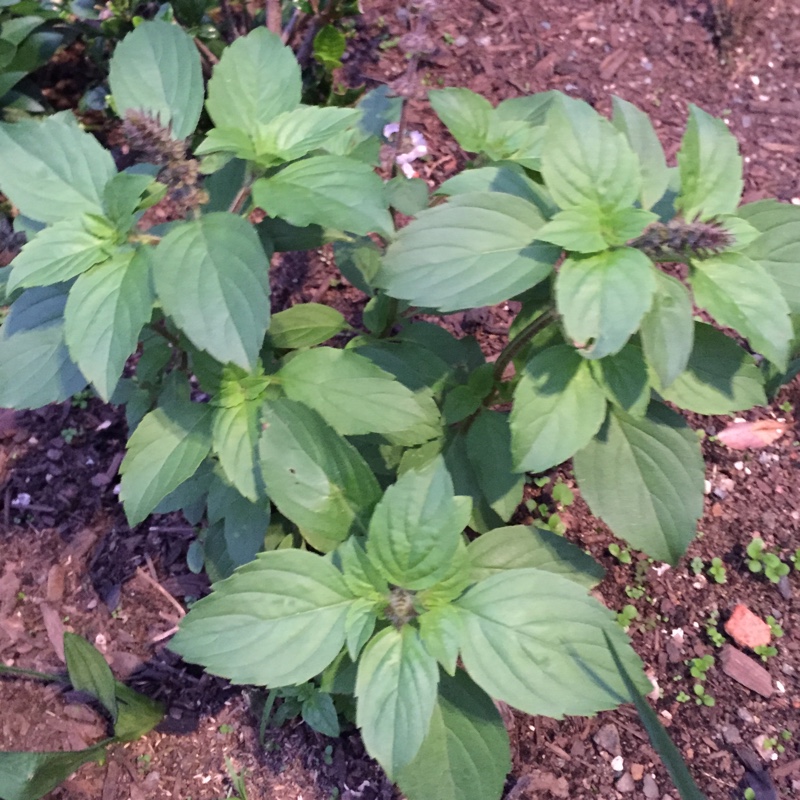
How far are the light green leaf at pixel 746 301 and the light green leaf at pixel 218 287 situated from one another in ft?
2.43

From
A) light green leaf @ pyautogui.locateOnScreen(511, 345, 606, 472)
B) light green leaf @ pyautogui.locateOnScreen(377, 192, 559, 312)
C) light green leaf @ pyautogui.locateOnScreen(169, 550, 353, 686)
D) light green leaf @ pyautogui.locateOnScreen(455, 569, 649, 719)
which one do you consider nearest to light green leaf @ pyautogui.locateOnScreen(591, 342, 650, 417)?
light green leaf @ pyautogui.locateOnScreen(511, 345, 606, 472)

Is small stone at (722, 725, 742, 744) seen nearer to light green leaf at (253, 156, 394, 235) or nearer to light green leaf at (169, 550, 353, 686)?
light green leaf at (169, 550, 353, 686)

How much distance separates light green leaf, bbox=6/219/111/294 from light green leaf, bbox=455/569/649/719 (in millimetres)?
933

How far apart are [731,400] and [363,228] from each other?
0.81 metres

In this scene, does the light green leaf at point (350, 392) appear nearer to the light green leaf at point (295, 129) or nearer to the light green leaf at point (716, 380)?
the light green leaf at point (295, 129)

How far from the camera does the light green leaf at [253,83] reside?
1310 millimetres

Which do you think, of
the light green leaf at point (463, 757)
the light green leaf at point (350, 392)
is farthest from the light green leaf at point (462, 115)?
the light green leaf at point (463, 757)

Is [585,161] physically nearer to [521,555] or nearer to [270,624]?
[521,555]

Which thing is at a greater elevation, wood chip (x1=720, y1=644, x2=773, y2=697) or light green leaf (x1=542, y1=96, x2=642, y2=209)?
light green leaf (x1=542, y1=96, x2=642, y2=209)

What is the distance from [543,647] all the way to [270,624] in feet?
1.62

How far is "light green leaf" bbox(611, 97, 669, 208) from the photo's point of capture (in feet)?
4.17

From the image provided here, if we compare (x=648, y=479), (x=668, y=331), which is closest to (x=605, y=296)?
(x=668, y=331)

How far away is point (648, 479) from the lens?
4.65ft

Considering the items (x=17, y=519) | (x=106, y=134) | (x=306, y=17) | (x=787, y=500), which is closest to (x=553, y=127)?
(x=787, y=500)
